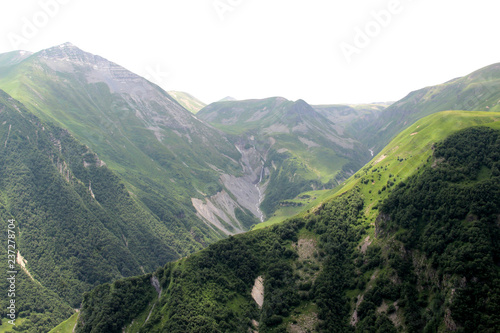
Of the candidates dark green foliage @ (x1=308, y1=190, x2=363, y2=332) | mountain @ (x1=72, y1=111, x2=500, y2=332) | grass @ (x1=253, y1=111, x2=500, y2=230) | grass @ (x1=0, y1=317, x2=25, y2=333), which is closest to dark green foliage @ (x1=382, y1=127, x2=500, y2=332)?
mountain @ (x1=72, y1=111, x2=500, y2=332)

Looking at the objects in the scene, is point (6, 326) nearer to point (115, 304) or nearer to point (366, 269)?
point (115, 304)

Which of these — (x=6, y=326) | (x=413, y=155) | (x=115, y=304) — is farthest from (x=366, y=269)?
(x=6, y=326)

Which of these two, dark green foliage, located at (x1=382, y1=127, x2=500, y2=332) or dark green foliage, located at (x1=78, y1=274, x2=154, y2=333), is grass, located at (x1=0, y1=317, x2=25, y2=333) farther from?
dark green foliage, located at (x1=382, y1=127, x2=500, y2=332)

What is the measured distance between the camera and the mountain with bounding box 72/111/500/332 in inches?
2660

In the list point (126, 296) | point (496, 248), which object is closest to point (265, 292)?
point (126, 296)

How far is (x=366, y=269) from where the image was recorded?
3602 inches

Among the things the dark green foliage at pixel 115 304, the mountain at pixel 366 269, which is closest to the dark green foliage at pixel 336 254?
the mountain at pixel 366 269

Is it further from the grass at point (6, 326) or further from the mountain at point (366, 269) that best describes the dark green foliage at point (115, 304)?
the grass at point (6, 326)

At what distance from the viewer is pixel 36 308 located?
5842 inches

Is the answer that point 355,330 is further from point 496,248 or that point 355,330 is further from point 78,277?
point 78,277

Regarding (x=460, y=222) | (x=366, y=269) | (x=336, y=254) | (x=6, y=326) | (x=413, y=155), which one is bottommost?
(x=6, y=326)

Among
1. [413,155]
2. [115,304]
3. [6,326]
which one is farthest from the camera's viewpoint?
[6,326]

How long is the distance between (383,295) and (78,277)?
172353 mm

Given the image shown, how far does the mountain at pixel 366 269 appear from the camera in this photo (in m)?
67.6
